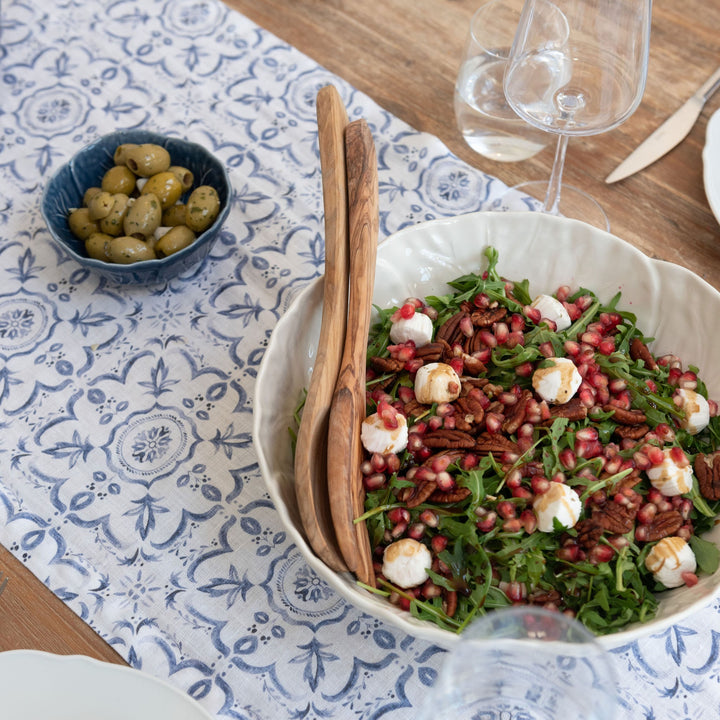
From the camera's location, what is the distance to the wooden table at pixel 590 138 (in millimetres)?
1356

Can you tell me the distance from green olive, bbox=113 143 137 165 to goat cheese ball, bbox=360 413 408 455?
71cm

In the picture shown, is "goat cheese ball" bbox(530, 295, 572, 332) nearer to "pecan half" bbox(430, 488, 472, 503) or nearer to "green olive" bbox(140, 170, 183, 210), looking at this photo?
"pecan half" bbox(430, 488, 472, 503)

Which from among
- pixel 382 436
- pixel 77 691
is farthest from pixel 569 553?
pixel 77 691

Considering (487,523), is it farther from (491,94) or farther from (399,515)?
(491,94)

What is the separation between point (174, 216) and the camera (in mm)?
1288

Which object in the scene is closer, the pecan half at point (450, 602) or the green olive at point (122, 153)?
the pecan half at point (450, 602)

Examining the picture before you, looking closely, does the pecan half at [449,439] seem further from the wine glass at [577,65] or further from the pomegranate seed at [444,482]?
the wine glass at [577,65]

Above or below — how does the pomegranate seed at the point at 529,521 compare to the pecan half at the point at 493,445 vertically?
below

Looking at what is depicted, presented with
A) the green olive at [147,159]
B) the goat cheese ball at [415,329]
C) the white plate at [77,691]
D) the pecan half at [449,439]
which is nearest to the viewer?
the white plate at [77,691]

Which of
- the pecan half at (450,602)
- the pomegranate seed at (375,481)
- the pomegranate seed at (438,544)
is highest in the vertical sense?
the pomegranate seed at (375,481)

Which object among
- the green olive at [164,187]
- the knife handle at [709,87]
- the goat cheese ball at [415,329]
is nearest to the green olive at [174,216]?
the green olive at [164,187]

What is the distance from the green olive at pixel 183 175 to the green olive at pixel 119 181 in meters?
0.07

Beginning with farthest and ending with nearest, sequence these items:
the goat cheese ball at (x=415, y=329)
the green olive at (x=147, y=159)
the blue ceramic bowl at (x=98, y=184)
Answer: the green olive at (x=147, y=159) → the blue ceramic bowl at (x=98, y=184) → the goat cheese ball at (x=415, y=329)

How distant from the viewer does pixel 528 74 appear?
117 cm
